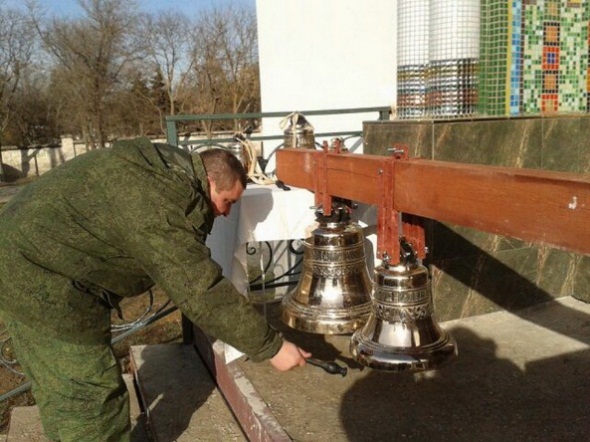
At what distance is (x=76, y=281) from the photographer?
2.33 metres

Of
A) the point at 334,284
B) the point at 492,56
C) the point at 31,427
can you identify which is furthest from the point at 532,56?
the point at 31,427

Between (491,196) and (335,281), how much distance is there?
1.04m

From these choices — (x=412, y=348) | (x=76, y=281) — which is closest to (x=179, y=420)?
(x=76, y=281)

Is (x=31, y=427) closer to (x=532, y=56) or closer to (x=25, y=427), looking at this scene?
(x=25, y=427)

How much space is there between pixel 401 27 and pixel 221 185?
6.12ft

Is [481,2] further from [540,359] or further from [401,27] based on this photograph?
[540,359]

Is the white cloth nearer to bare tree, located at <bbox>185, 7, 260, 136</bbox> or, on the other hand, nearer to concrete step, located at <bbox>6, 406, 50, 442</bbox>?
concrete step, located at <bbox>6, 406, 50, 442</bbox>

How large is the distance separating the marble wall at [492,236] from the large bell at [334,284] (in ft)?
3.58

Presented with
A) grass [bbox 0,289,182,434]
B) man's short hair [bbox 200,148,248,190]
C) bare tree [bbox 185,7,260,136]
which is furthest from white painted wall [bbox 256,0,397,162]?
bare tree [bbox 185,7,260,136]

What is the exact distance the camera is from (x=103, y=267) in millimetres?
2346

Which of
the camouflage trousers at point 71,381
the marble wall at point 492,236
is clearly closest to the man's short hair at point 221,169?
the camouflage trousers at point 71,381

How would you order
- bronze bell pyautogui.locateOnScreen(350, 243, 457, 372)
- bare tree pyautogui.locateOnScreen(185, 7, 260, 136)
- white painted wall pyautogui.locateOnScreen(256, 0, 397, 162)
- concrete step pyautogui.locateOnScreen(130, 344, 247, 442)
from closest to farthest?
bronze bell pyautogui.locateOnScreen(350, 243, 457, 372) < concrete step pyautogui.locateOnScreen(130, 344, 247, 442) < white painted wall pyautogui.locateOnScreen(256, 0, 397, 162) < bare tree pyautogui.locateOnScreen(185, 7, 260, 136)

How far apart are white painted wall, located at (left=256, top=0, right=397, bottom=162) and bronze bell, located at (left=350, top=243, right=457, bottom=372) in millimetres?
3761

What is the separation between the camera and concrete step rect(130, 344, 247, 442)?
3.12 m
